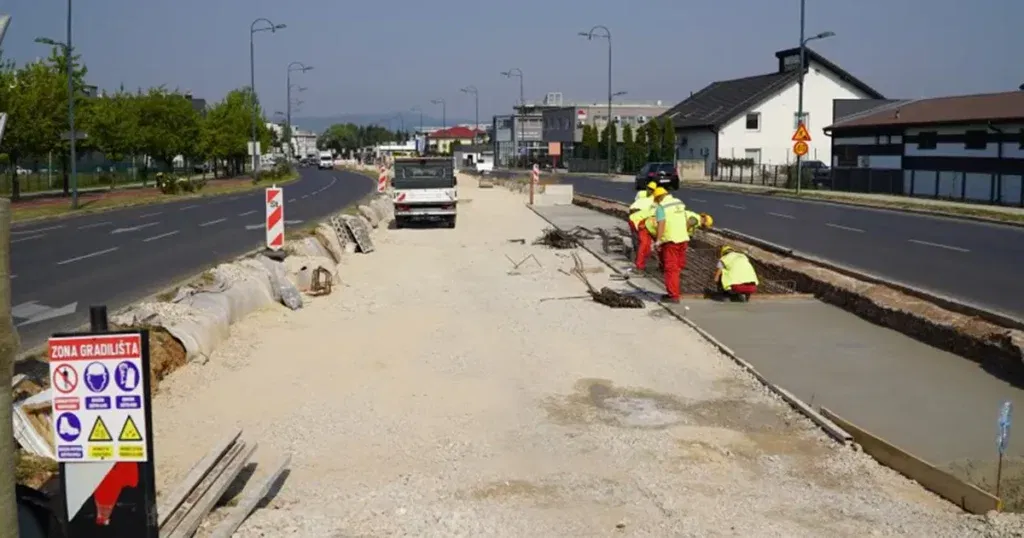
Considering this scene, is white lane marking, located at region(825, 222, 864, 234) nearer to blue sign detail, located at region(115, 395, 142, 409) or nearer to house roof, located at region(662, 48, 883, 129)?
blue sign detail, located at region(115, 395, 142, 409)

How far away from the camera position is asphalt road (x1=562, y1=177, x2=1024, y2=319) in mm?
17109

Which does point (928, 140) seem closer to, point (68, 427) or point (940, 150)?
point (940, 150)

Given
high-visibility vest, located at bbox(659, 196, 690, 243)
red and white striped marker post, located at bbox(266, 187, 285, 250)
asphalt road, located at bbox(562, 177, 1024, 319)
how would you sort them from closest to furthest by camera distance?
high-visibility vest, located at bbox(659, 196, 690, 243) < asphalt road, located at bbox(562, 177, 1024, 319) < red and white striped marker post, located at bbox(266, 187, 285, 250)

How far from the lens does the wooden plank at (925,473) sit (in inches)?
260

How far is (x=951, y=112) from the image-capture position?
4631 cm

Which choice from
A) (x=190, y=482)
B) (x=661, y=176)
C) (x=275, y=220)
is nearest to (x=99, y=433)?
(x=190, y=482)

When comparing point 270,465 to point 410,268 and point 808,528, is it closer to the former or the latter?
point 808,528

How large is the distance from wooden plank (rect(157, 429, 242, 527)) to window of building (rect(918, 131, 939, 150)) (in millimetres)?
44216

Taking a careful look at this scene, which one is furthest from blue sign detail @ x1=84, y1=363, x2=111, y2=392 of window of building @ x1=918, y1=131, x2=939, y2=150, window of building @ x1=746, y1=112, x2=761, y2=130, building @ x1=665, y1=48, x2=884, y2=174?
window of building @ x1=746, y1=112, x2=761, y2=130

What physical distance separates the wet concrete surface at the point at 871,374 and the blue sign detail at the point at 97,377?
5.95 meters

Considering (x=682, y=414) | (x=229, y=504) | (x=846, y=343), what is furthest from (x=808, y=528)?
(x=846, y=343)

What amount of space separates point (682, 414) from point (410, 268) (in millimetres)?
12507

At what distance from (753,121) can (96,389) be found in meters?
78.5

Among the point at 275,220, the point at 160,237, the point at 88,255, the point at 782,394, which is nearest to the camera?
the point at 782,394
